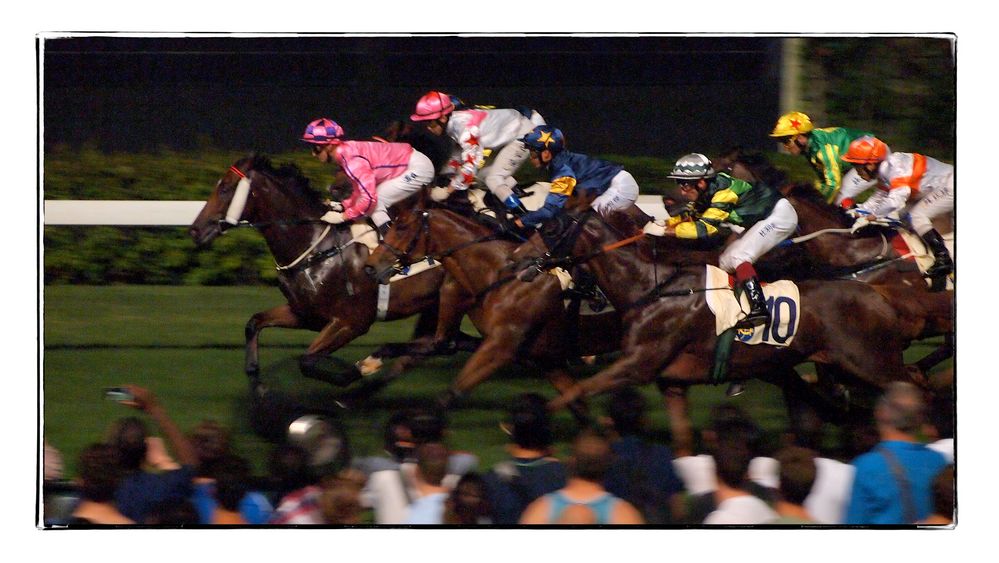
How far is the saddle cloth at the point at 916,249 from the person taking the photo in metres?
7.26

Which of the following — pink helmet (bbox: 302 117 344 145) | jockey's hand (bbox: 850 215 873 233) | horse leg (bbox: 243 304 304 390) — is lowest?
horse leg (bbox: 243 304 304 390)

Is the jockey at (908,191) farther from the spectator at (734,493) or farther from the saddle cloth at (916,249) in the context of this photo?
the spectator at (734,493)

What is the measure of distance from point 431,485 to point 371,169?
3.59 metres

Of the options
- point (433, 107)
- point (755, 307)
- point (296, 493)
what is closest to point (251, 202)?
point (433, 107)

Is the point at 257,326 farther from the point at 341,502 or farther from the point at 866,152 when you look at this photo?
the point at 866,152

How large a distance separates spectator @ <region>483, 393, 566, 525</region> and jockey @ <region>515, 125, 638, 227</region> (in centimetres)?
209

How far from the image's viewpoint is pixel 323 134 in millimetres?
8102

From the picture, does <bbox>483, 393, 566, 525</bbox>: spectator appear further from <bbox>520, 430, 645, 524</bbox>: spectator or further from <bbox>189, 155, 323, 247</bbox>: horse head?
<bbox>189, 155, 323, 247</bbox>: horse head

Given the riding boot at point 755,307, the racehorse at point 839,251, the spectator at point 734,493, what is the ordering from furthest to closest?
the racehorse at point 839,251
the riding boot at point 755,307
the spectator at point 734,493

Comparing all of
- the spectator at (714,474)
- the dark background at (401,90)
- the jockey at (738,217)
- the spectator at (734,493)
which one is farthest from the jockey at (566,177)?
the dark background at (401,90)

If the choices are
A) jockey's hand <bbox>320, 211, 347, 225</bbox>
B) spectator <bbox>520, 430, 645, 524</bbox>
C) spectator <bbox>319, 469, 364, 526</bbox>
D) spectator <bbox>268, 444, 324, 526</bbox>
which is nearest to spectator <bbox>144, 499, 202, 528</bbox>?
spectator <bbox>268, 444, 324, 526</bbox>

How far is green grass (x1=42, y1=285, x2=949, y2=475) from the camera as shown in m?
7.19

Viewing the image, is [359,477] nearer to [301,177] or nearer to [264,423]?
[264,423]

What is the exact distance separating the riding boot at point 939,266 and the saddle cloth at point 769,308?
1.05 m
